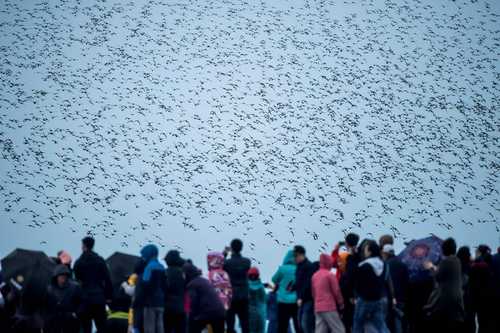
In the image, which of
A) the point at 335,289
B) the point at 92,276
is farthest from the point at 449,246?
the point at 92,276

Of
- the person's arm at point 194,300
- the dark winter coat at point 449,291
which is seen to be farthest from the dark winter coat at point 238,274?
the dark winter coat at point 449,291

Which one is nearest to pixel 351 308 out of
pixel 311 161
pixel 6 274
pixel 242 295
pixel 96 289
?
pixel 242 295

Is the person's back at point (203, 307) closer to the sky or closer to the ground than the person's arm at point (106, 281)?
closer to the ground

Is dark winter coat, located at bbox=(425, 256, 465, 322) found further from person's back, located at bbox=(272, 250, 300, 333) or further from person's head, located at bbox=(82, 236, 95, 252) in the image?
person's head, located at bbox=(82, 236, 95, 252)

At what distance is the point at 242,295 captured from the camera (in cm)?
1437

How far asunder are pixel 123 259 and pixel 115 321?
5.77ft

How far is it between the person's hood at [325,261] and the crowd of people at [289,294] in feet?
0.05

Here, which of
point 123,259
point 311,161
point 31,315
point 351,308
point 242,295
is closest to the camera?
point 31,315

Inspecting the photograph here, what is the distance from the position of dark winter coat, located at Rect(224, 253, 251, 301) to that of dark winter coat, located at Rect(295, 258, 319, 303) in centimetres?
97

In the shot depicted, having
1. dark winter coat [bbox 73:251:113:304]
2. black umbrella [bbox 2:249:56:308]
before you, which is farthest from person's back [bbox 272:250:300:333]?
black umbrella [bbox 2:249:56:308]

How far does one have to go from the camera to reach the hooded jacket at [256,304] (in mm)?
16219

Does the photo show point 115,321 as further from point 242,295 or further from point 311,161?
point 311,161

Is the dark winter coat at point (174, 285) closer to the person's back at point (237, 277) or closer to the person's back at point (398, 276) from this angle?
the person's back at point (237, 277)

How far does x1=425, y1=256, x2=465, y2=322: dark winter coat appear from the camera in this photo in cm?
1262
